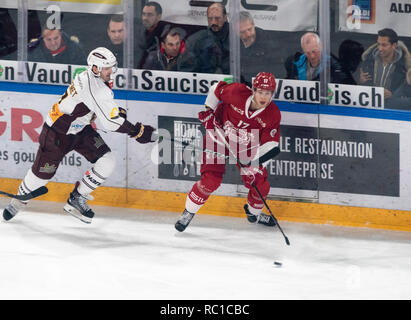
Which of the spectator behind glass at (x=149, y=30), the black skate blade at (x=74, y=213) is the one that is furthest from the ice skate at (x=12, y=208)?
the spectator behind glass at (x=149, y=30)

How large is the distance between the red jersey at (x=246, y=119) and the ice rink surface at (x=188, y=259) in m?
0.63

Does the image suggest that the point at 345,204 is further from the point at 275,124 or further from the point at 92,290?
the point at 92,290

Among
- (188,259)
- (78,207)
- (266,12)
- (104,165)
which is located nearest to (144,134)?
(104,165)

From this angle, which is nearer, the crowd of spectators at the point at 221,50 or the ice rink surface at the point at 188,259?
the ice rink surface at the point at 188,259

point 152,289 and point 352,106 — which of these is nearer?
point 152,289

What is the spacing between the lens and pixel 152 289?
19.7ft

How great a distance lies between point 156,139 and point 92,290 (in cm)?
131

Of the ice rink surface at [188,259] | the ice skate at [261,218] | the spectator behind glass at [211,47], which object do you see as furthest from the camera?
the spectator behind glass at [211,47]

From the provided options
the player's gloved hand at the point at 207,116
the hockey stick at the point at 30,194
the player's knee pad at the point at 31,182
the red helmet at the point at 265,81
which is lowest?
the hockey stick at the point at 30,194

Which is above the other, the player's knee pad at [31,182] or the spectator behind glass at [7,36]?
the spectator behind glass at [7,36]

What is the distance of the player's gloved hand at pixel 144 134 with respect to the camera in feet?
22.3

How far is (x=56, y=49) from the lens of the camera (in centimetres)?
767

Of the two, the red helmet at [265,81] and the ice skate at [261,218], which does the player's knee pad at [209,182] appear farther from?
the red helmet at [265,81]

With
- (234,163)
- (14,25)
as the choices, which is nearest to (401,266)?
(234,163)
